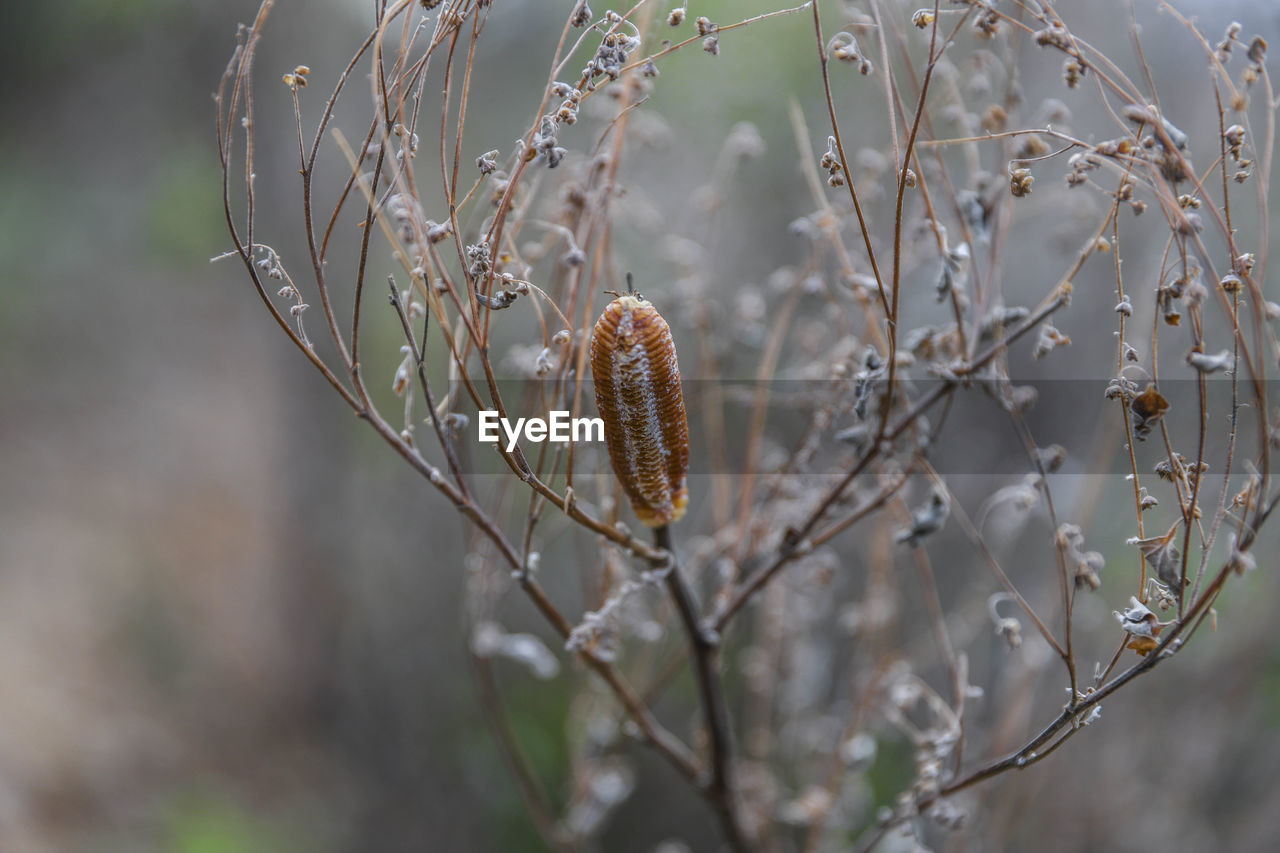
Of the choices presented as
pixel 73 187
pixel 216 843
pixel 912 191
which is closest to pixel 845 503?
pixel 912 191

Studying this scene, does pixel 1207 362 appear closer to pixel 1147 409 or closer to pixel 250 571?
pixel 1147 409

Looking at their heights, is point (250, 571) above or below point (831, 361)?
below

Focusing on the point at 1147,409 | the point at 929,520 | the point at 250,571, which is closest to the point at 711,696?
the point at 929,520

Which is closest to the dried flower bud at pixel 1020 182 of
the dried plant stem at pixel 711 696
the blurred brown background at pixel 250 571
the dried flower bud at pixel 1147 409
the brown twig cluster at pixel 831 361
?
the brown twig cluster at pixel 831 361

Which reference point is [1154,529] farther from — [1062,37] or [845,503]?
[1062,37]

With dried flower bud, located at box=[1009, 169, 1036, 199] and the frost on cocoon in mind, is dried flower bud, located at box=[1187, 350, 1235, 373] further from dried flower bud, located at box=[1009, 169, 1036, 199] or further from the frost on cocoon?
the frost on cocoon

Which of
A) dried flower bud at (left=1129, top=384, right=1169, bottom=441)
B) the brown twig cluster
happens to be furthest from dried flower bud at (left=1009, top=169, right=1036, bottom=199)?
dried flower bud at (left=1129, top=384, right=1169, bottom=441)
